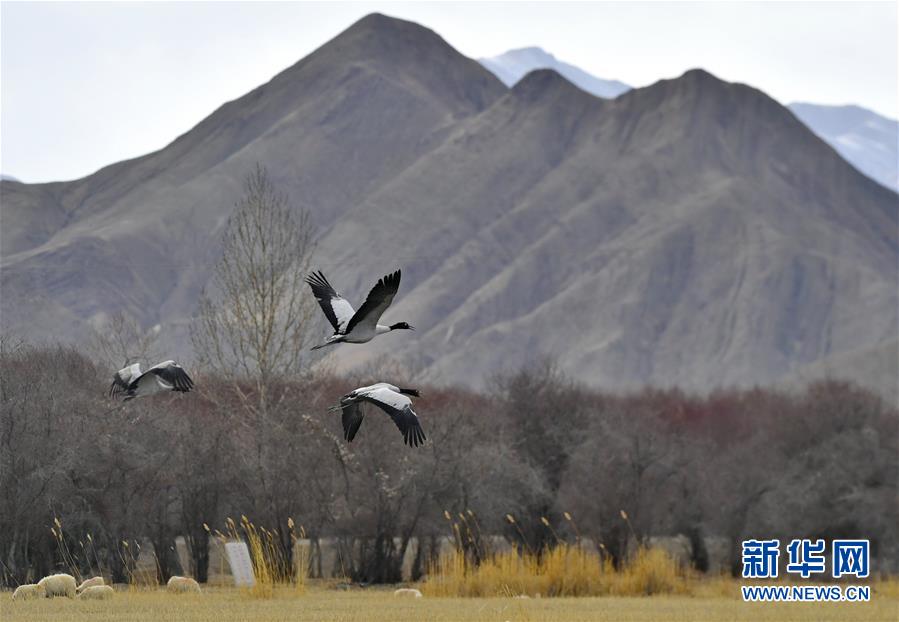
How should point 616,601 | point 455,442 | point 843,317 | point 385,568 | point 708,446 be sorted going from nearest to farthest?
point 616,601 → point 385,568 → point 455,442 → point 708,446 → point 843,317

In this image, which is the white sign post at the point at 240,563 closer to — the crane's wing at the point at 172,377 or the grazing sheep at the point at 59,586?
the crane's wing at the point at 172,377

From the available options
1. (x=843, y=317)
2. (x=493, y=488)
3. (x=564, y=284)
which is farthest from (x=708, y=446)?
(x=564, y=284)

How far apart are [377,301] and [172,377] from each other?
6568mm

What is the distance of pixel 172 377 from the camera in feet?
84.6

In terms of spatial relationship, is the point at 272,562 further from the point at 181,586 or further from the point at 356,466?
the point at 356,466

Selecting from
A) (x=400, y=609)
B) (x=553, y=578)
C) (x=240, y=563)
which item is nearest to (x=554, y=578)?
(x=553, y=578)

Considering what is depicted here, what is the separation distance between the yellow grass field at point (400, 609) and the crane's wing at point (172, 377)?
3560 millimetres

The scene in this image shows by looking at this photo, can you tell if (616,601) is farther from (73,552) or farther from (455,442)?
(455,442)

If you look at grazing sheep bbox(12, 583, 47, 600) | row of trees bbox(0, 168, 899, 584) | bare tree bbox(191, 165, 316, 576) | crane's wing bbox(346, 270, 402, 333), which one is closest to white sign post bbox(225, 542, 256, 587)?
row of trees bbox(0, 168, 899, 584)

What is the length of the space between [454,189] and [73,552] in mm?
168251

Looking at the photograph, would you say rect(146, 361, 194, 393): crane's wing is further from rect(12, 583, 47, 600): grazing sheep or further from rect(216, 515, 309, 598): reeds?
rect(12, 583, 47, 600): grazing sheep

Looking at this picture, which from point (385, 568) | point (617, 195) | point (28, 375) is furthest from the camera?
point (617, 195)

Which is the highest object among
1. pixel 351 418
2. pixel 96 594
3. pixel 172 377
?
pixel 172 377

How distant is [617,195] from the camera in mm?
191250
